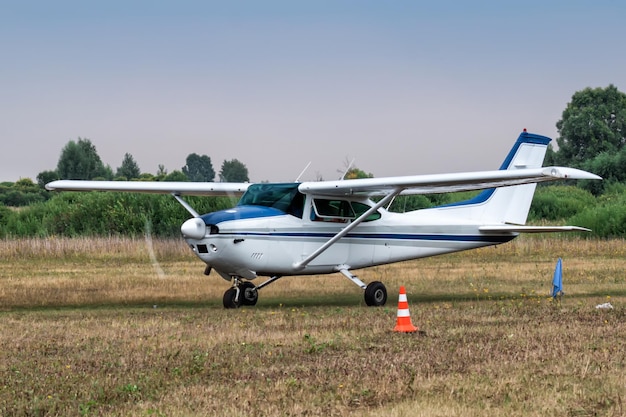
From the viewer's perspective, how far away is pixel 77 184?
20891 mm

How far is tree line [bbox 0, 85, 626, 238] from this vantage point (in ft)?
128

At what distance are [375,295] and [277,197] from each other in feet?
8.68

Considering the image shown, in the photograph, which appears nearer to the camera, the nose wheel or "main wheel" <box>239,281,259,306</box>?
the nose wheel

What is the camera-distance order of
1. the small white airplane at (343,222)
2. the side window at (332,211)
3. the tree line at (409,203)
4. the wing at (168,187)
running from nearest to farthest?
1. the small white airplane at (343,222)
2. the side window at (332,211)
3. the wing at (168,187)
4. the tree line at (409,203)

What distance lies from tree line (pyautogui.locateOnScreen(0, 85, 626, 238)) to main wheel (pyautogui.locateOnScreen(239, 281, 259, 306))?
216 centimetres

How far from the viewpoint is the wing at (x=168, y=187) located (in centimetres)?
2019

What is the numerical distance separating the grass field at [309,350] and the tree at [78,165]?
77503 mm

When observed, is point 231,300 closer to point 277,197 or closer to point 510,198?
point 277,197

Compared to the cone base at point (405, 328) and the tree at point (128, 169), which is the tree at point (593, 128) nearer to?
the tree at point (128, 169)

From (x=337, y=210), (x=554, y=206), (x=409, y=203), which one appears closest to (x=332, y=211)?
(x=337, y=210)

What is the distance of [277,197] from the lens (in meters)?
18.0

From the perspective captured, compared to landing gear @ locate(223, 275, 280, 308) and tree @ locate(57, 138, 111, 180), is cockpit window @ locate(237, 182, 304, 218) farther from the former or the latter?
tree @ locate(57, 138, 111, 180)

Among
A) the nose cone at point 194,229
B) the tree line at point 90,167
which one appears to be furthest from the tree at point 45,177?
the nose cone at point 194,229

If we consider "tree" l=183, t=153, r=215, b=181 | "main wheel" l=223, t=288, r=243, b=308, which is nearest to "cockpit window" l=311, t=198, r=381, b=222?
"main wheel" l=223, t=288, r=243, b=308
